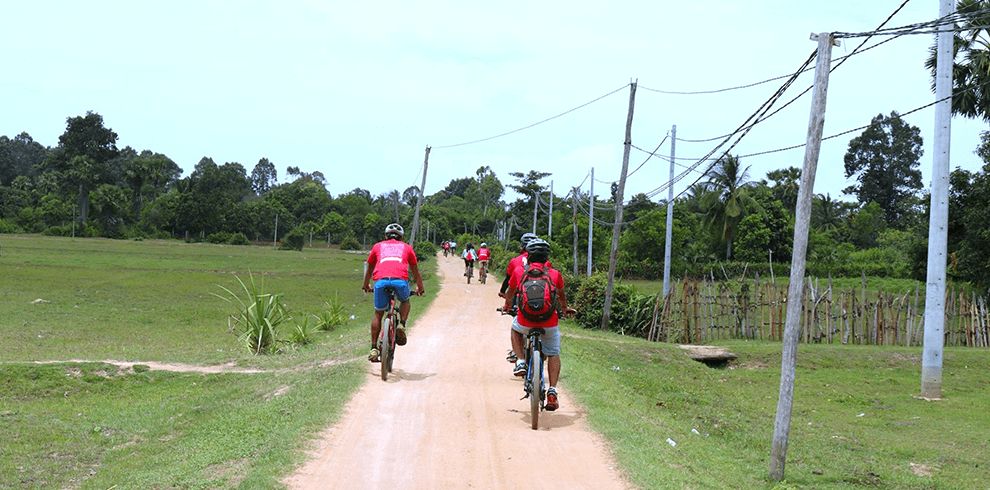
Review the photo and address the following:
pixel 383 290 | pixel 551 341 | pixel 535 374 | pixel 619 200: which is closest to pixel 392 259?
pixel 383 290

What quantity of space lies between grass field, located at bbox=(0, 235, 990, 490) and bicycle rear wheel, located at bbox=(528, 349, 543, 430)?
0.67 m

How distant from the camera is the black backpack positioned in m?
7.18

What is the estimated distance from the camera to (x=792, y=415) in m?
11.8

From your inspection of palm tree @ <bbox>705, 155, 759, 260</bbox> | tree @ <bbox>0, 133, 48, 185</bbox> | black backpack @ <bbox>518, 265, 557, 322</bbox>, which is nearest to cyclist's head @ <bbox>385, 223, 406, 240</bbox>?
black backpack @ <bbox>518, 265, 557, 322</bbox>

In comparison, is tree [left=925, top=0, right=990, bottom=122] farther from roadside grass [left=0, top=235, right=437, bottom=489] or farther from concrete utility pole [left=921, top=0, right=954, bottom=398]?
roadside grass [left=0, top=235, right=437, bottom=489]

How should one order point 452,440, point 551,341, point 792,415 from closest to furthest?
point 452,440
point 551,341
point 792,415

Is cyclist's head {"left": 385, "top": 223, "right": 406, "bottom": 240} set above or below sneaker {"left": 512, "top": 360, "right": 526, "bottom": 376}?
above

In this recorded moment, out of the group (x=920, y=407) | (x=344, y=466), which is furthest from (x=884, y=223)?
(x=344, y=466)

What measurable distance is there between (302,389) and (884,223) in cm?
6731

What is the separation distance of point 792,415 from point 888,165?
69.9 m

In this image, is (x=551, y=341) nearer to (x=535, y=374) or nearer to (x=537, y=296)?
(x=535, y=374)

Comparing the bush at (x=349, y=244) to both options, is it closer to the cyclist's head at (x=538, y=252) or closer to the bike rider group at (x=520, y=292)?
the bike rider group at (x=520, y=292)

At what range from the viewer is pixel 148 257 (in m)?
52.3

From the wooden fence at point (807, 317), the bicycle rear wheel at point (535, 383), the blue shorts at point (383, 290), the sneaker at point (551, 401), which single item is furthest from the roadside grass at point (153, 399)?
the wooden fence at point (807, 317)
